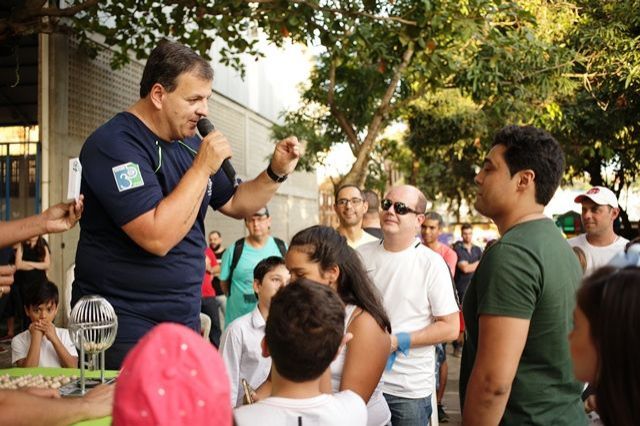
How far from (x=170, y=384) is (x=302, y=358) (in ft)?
3.40

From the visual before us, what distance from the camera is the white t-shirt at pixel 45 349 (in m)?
4.52

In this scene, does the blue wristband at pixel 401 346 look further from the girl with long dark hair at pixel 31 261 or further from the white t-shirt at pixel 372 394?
the girl with long dark hair at pixel 31 261

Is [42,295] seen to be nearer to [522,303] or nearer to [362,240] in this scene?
[362,240]

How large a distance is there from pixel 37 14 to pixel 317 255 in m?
5.07

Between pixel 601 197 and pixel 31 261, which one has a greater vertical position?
pixel 601 197

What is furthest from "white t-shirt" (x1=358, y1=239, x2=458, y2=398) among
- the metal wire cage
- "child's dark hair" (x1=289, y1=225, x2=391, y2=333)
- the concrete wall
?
the concrete wall

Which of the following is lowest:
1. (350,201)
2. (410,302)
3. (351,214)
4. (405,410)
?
(405,410)

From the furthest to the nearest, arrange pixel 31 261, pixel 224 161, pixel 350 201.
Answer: pixel 31 261 → pixel 350 201 → pixel 224 161

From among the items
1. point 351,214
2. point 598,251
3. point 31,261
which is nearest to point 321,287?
point 351,214

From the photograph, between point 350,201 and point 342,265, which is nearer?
point 342,265

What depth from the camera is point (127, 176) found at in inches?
102

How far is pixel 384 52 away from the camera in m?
8.62

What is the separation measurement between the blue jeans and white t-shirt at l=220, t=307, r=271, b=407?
709mm

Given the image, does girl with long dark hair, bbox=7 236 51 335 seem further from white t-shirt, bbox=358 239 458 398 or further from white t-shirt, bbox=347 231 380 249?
white t-shirt, bbox=358 239 458 398
